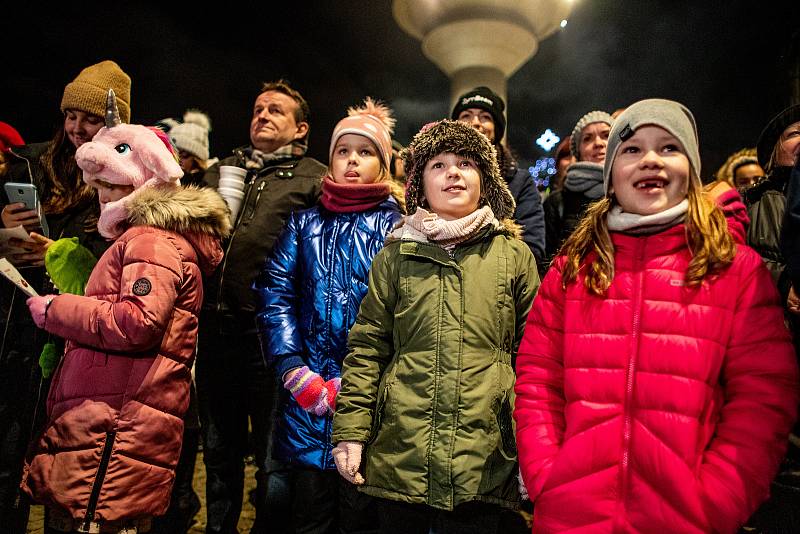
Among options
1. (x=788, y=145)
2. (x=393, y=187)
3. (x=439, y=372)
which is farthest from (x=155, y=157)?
(x=788, y=145)

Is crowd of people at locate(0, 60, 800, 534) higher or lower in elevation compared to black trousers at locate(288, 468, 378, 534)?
higher

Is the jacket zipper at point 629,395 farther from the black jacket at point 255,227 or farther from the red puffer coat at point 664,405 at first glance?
the black jacket at point 255,227

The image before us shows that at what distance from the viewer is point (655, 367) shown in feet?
5.49

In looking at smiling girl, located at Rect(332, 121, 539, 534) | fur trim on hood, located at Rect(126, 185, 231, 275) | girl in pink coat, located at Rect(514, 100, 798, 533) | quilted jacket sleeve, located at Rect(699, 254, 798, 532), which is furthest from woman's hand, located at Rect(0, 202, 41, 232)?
quilted jacket sleeve, located at Rect(699, 254, 798, 532)

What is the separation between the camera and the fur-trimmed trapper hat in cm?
248

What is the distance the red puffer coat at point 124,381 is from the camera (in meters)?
2.20

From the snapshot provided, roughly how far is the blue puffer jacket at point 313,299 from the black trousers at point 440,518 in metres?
0.52

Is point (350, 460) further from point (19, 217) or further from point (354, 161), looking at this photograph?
point (19, 217)

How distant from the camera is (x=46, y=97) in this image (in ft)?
43.5

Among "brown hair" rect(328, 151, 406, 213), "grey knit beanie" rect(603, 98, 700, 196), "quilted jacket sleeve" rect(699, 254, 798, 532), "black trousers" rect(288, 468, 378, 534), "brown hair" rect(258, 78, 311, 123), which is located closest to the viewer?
"quilted jacket sleeve" rect(699, 254, 798, 532)

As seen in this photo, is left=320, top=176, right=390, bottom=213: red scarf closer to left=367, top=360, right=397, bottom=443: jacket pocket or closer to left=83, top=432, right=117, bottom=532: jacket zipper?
left=367, top=360, right=397, bottom=443: jacket pocket

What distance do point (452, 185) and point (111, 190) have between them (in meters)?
1.75

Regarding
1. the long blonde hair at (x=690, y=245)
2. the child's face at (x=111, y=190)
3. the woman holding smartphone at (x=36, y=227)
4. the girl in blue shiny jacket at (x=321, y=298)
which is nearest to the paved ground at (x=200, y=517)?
the woman holding smartphone at (x=36, y=227)

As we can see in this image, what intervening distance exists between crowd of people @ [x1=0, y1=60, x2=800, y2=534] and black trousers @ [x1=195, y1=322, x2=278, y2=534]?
0.7 inches
